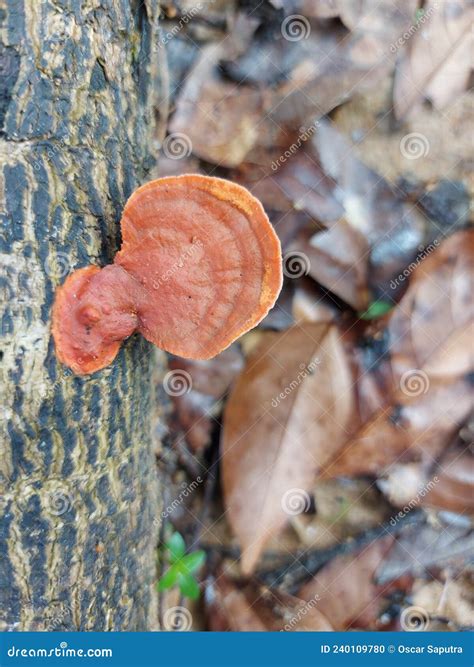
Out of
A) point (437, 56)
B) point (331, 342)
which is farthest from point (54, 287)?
point (437, 56)

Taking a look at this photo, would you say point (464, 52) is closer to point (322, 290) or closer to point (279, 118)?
point (279, 118)

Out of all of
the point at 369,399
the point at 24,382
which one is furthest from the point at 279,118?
the point at 24,382

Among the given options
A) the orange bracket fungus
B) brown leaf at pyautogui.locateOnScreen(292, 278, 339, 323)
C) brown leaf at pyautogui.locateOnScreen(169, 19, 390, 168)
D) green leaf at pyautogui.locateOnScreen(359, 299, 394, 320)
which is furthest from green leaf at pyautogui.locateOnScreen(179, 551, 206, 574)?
brown leaf at pyautogui.locateOnScreen(169, 19, 390, 168)

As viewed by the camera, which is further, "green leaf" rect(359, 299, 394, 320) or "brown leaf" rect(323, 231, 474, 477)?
"green leaf" rect(359, 299, 394, 320)

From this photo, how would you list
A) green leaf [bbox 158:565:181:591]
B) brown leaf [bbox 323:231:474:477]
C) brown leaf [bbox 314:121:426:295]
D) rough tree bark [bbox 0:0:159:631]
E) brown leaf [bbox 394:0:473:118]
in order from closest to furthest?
1. rough tree bark [bbox 0:0:159:631]
2. brown leaf [bbox 323:231:474:477]
3. green leaf [bbox 158:565:181:591]
4. brown leaf [bbox 314:121:426:295]
5. brown leaf [bbox 394:0:473:118]

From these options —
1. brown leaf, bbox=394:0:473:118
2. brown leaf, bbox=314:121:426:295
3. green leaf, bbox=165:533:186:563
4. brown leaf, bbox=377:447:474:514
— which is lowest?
green leaf, bbox=165:533:186:563

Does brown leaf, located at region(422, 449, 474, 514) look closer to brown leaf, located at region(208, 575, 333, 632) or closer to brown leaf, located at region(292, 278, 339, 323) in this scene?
brown leaf, located at region(208, 575, 333, 632)

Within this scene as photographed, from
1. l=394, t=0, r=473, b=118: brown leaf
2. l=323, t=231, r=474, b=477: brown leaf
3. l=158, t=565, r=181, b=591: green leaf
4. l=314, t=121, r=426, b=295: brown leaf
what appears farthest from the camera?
l=394, t=0, r=473, b=118: brown leaf

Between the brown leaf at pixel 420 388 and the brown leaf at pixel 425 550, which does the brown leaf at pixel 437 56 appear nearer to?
the brown leaf at pixel 420 388

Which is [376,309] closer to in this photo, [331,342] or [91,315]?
[331,342]
